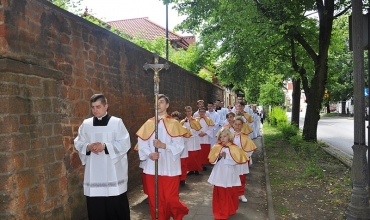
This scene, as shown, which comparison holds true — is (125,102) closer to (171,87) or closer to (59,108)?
(59,108)

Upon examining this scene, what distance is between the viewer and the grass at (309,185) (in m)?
5.91

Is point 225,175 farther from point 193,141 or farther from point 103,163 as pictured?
point 193,141

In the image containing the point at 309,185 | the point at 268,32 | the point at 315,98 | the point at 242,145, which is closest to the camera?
the point at 242,145

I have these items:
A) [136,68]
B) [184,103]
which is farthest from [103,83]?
[184,103]

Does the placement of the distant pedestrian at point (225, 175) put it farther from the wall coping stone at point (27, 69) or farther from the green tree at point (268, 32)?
the green tree at point (268, 32)

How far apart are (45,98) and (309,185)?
6.03 m

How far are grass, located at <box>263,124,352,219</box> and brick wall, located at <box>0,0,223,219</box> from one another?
371 centimetres

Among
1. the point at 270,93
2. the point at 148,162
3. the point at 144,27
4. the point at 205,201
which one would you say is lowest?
the point at 205,201

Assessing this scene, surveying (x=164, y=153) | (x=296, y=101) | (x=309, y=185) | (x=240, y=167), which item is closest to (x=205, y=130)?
(x=309, y=185)

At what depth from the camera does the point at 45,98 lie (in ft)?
14.3

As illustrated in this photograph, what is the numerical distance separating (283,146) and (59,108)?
38.0ft

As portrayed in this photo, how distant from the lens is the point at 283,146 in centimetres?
1446

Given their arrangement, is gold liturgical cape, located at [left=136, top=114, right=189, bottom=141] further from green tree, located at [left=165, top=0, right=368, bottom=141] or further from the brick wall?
green tree, located at [left=165, top=0, right=368, bottom=141]

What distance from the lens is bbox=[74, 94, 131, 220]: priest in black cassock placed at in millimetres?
4176
